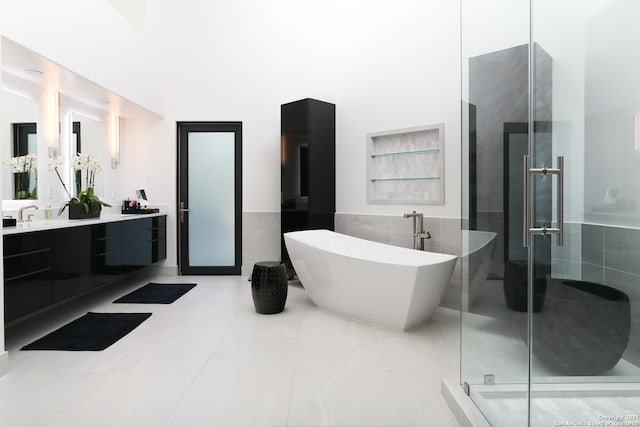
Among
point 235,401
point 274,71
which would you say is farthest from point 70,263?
point 274,71

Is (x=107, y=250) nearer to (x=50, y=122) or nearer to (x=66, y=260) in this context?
(x=66, y=260)

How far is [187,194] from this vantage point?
5.48m

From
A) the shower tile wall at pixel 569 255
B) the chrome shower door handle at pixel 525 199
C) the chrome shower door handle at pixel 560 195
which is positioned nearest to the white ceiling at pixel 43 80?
the chrome shower door handle at pixel 525 199

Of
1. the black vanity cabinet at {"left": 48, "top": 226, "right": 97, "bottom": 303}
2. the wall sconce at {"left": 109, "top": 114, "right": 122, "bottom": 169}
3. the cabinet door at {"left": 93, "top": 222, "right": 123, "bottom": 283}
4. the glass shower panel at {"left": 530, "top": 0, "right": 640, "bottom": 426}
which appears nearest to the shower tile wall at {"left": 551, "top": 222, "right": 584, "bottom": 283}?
the glass shower panel at {"left": 530, "top": 0, "right": 640, "bottom": 426}

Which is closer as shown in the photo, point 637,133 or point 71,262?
point 637,133

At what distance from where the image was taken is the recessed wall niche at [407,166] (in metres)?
4.08

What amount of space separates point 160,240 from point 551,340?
4761mm

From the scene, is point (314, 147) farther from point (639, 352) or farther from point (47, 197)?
point (639, 352)

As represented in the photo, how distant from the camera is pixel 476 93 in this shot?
190 cm

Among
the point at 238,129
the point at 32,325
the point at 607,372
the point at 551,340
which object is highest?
the point at 238,129

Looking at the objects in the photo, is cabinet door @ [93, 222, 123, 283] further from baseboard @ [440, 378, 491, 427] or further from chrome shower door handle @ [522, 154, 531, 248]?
chrome shower door handle @ [522, 154, 531, 248]

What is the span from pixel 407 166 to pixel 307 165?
1.17 meters

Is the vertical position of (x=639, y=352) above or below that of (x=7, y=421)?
above

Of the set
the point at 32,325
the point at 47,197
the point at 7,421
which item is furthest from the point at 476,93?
the point at 47,197
